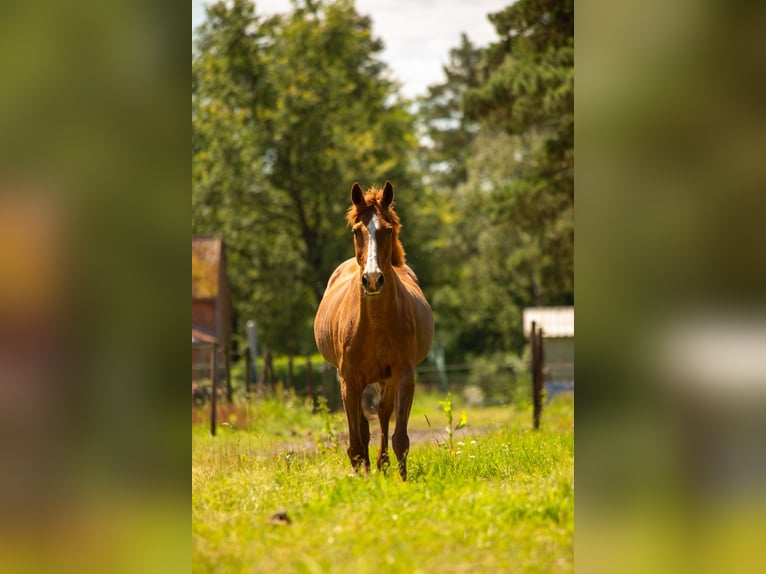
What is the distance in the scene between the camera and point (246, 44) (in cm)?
3372

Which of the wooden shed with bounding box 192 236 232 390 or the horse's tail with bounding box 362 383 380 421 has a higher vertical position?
the wooden shed with bounding box 192 236 232 390

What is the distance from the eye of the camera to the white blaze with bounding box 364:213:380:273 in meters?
6.26

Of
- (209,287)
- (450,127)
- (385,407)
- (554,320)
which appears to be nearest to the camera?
(385,407)

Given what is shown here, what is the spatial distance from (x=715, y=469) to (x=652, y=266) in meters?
0.95

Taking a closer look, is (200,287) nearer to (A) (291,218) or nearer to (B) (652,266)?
(A) (291,218)

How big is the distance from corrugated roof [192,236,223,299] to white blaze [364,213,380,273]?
1056 inches

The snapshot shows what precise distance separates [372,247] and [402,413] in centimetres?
153

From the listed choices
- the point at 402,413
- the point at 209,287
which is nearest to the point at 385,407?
the point at 402,413

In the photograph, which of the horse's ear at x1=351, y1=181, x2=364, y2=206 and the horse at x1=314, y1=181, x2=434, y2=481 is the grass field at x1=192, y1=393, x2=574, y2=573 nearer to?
the horse at x1=314, y1=181, x2=434, y2=481

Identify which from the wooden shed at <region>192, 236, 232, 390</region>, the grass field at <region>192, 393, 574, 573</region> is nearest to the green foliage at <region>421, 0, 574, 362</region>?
the wooden shed at <region>192, 236, 232, 390</region>

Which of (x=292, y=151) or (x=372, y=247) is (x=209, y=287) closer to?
(x=292, y=151)

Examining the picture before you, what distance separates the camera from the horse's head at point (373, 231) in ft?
20.5

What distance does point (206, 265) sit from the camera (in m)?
33.0

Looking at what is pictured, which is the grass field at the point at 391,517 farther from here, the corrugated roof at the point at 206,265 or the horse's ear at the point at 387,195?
the corrugated roof at the point at 206,265
